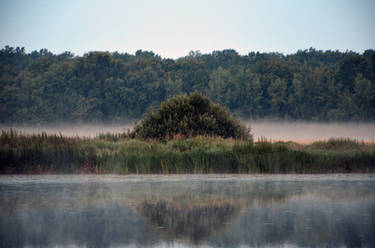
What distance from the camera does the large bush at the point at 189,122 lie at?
86.5 ft

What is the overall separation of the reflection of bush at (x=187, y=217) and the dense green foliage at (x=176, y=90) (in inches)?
2630

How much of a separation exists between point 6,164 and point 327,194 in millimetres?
11665

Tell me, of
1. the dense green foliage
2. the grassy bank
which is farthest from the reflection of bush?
the dense green foliage

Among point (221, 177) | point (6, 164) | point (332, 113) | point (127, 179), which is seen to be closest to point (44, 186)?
point (127, 179)

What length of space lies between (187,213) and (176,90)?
231 ft

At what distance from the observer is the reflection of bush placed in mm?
9469

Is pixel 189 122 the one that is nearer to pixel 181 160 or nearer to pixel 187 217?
pixel 181 160

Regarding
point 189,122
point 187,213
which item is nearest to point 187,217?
point 187,213

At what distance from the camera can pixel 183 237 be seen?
29.8 ft

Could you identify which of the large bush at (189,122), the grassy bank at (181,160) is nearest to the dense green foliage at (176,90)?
the large bush at (189,122)

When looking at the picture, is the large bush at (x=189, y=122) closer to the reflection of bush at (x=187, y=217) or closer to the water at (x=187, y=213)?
the water at (x=187, y=213)

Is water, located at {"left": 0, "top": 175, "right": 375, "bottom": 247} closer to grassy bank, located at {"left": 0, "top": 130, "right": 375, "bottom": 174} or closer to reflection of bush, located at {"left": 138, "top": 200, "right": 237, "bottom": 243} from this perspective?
reflection of bush, located at {"left": 138, "top": 200, "right": 237, "bottom": 243}

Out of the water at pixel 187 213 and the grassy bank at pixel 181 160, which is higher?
the grassy bank at pixel 181 160

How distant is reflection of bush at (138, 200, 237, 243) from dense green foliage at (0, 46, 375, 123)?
66.8m
